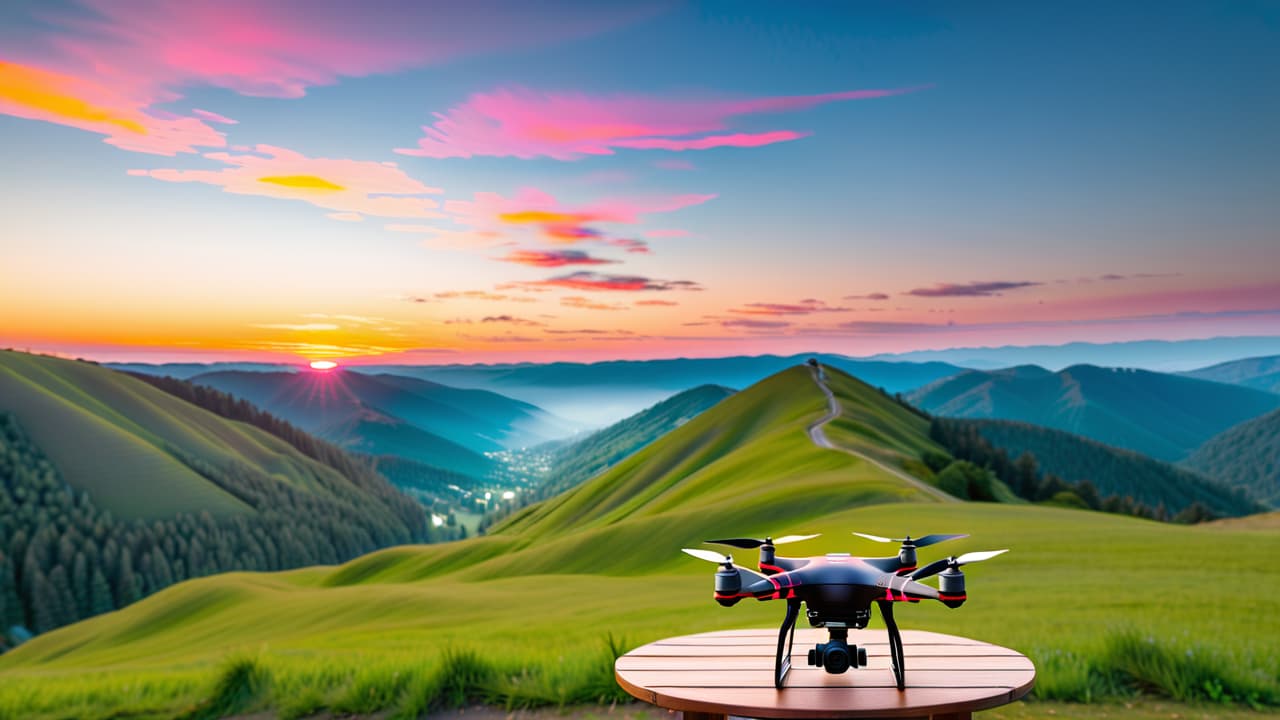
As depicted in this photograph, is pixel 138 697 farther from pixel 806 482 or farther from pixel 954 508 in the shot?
pixel 806 482

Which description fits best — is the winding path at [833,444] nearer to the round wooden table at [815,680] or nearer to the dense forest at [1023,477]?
the dense forest at [1023,477]

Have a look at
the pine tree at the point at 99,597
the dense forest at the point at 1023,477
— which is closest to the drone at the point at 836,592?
the dense forest at the point at 1023,477

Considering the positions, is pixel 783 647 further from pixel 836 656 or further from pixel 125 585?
pixel 125 585

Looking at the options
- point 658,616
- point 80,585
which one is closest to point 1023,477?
point 658,616

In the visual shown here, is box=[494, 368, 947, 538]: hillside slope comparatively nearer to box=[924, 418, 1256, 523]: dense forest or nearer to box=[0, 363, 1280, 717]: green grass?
box=[0, 363, 1280, 717]: green grass

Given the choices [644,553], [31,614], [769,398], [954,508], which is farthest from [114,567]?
[954,508]

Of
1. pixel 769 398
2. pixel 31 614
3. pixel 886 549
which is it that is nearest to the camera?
pixel 886 549
